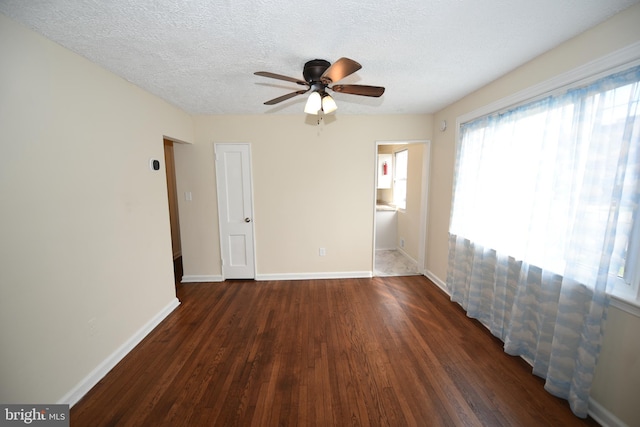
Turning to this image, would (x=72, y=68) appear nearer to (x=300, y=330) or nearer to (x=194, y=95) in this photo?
(x=194, y=95)

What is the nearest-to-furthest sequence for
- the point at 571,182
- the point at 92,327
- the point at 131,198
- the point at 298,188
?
the point at 571,182
the point at 92,327
the point at 131,198
the point at 298,188

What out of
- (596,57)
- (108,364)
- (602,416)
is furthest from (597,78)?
(108,364)

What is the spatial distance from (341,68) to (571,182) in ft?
5.86

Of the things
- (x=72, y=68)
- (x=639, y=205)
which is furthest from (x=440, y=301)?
(x=72, y=68)

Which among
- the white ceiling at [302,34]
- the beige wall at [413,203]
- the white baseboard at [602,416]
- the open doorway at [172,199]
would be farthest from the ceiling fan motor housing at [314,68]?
the open doorway at [172,199]

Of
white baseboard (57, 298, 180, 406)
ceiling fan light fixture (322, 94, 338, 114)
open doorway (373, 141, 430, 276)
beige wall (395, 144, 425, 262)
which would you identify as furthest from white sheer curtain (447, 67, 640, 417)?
white baseboard (57, 298, 180, 406)

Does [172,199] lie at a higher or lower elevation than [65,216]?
lower

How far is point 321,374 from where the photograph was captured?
1.90 m

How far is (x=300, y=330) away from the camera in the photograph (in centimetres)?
246

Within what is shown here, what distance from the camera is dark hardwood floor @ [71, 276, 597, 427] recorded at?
1.56 metres

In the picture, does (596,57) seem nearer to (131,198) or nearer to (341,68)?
(341,68)

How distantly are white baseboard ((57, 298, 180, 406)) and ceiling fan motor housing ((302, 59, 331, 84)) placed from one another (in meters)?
2.89

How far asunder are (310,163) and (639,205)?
3098 millimetres

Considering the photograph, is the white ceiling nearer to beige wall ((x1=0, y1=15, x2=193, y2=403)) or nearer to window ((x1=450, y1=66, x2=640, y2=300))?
beige wall ((x1=0, y1=15, x2=193, y2=403))
